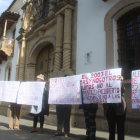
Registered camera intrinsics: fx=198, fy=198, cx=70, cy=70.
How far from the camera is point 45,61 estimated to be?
39.9 feet

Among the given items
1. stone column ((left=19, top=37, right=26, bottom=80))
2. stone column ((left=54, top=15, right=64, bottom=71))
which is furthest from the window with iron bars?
stone column ((left=54, top=15, right=64, bottom=71))

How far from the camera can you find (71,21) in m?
9.34

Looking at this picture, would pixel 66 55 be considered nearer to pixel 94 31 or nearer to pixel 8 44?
pixel 94 31

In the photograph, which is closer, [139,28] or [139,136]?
[139,136]

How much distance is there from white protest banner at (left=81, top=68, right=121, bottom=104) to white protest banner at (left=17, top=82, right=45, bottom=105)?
1604mm

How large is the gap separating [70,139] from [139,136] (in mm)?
1940

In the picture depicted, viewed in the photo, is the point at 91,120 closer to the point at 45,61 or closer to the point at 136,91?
the point at 136,91

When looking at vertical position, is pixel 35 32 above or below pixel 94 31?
above

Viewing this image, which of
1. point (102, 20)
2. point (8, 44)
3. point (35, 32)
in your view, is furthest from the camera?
point (8, 44)

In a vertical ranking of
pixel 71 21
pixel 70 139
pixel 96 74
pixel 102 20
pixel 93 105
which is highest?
pixel 71 21

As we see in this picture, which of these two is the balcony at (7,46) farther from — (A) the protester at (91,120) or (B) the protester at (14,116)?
(A) the protester at (91,120)

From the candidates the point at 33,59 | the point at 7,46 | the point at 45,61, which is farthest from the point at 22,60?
the point at 7,46

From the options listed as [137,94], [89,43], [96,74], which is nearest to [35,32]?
[89,43]

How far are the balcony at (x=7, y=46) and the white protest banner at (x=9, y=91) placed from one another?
27.2ft
